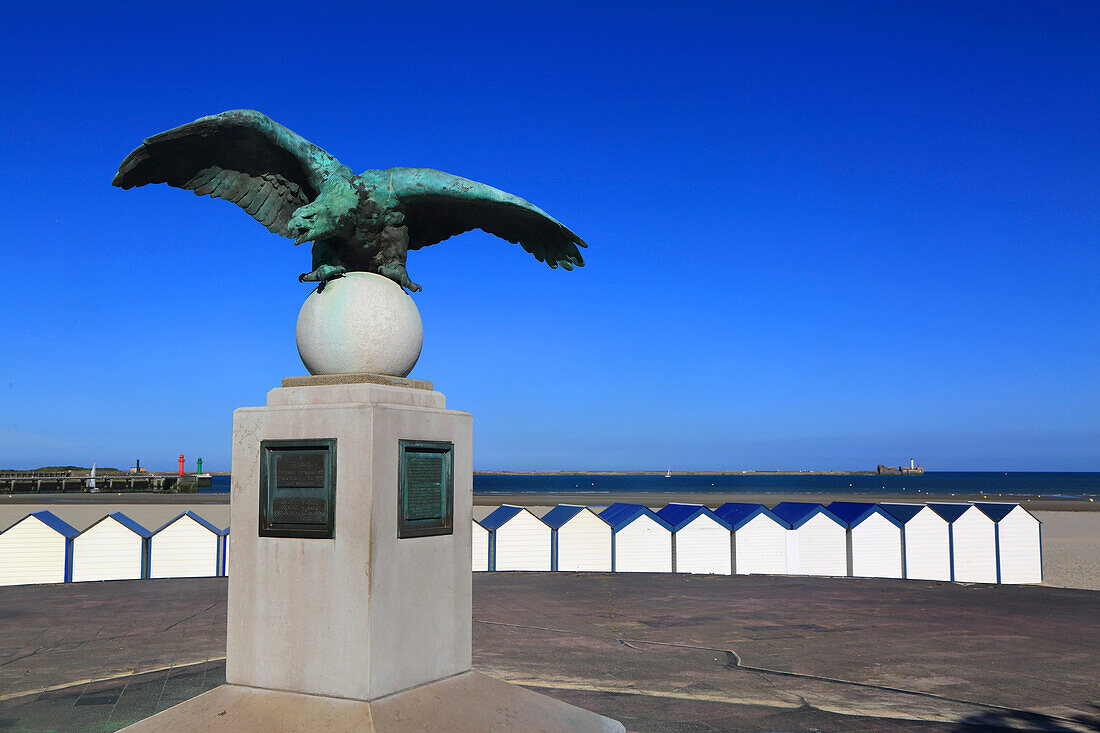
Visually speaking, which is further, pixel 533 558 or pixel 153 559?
pixel 533 558

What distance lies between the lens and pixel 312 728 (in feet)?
17.5

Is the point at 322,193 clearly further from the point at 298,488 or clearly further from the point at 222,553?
the point at 222,553

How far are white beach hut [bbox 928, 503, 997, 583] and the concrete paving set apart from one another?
273 centimetres

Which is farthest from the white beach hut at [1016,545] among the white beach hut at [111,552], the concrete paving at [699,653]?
the white beach hut at [111,552]

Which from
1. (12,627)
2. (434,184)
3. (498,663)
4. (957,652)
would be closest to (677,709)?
(498,663)

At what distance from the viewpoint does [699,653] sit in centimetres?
967

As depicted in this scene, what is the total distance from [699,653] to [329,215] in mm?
6554

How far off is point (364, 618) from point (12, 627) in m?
8.06

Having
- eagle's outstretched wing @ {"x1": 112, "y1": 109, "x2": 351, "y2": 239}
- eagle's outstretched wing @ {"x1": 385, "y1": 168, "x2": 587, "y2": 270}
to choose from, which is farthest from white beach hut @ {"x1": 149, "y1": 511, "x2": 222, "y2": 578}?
eagle's outstretched wing @ {"x1": 385, "y1": 168, "x2": 587, "y2": 270}

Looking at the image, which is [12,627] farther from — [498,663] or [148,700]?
[498,663]

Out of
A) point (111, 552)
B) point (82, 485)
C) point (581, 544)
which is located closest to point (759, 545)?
point (581, 544)

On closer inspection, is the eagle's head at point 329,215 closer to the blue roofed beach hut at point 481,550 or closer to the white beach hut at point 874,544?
the blue roofed beach hut at point 481,550

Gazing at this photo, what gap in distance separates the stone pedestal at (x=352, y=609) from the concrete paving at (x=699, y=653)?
1.62 metres

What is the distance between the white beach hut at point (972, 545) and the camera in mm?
17250
